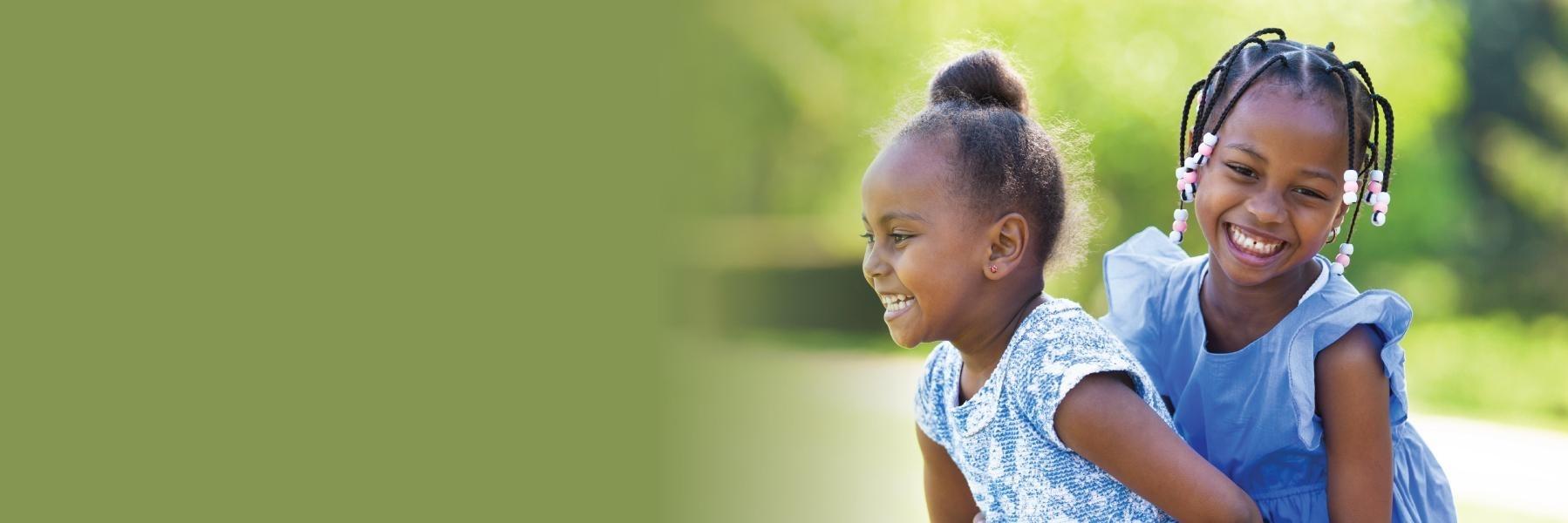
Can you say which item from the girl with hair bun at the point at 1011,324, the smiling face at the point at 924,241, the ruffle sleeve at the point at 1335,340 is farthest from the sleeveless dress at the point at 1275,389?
the smiling face at the point at 924,241

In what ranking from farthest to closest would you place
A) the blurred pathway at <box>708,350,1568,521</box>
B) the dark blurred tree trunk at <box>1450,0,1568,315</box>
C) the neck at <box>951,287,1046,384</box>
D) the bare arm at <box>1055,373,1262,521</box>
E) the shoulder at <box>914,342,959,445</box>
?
the dark blurred tree trunk at <box>1450,0,1568,315</box> → the blurred pathway at <box>708,350,1568,521</box> → the shoulder at <box>914,342,959,445</box> → the neck at <box>951,287,1046,384</box> → the bare arm at <box>1055,373,1262,521</box>

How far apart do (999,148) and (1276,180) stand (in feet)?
1.53

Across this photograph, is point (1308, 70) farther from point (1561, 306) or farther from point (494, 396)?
point (1561, 306)

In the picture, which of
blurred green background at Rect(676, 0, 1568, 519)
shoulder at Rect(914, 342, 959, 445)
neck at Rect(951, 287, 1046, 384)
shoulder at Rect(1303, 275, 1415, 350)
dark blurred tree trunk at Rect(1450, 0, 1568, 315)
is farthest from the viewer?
dark blurred tree trunk at Rect(1450, 0, 1568, 315)

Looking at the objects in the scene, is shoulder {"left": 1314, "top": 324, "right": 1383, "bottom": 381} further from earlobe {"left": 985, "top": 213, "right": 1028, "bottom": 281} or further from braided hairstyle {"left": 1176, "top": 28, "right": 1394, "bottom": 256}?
A: earlobe {"left": 985, "top": 213, "right": 1028, "bottom": 281}

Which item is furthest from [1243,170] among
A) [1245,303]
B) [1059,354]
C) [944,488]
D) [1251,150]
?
[944,488]

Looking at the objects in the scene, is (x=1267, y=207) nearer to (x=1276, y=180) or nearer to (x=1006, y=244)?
(x=1276, y=180)

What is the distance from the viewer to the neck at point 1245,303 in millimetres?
2512

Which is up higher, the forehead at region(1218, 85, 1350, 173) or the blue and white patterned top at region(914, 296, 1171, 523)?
the forehead at region(1218, 85, 1350, 173)

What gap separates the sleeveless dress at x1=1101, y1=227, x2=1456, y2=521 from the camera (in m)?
2.37

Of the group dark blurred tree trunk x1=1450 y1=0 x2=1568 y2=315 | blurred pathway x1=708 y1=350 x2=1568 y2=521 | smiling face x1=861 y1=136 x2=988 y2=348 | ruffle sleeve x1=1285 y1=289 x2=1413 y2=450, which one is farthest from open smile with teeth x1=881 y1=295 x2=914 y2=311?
dark blurred tree trunk x1=1450 y1=0 x2=1568 y2=315

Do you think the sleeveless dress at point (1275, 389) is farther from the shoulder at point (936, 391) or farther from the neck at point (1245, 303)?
the shoulder at point (936, 391)

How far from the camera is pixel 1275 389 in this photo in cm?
244

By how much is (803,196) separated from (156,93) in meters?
8.45
